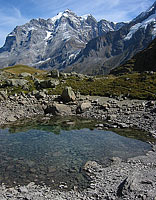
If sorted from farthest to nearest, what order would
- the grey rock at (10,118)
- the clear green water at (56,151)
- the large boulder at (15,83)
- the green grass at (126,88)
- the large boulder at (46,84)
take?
the large boulder at (15,83) → the large boulder at (46,84) → the green grass at (126,88) → the grey rock at (10,118) → the clear green water at (56,151)

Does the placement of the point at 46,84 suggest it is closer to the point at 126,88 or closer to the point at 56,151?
the point at 126,88

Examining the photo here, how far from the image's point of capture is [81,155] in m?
24.4

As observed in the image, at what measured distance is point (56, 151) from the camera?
25.8 meters

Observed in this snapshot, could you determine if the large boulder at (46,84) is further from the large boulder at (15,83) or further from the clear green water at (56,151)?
the clear green water at (56,151)

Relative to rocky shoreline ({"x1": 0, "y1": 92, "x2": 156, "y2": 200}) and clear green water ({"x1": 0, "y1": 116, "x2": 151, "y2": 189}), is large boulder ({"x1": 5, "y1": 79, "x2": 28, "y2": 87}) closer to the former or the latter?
rocky shoreline ({"x1": 0, "y1": 92, "x2": 156, "y2": 200})

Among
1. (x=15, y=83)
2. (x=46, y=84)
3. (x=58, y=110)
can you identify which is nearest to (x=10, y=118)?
(x=58, y=110)

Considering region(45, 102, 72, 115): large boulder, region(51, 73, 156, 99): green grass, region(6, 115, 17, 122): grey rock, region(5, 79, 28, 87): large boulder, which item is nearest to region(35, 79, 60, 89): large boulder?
region(51, 73, 156, 99): green grass

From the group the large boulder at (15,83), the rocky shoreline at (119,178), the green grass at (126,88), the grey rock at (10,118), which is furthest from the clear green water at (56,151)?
the large boulder at (15,83)

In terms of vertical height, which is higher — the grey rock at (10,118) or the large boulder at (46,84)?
the large boulder at (46,84)

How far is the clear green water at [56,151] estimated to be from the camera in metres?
19.6

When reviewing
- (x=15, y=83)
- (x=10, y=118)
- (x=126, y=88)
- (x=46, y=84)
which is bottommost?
(x=10, y=118)

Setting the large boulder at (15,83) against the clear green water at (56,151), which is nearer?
the clear green water at (56,151)

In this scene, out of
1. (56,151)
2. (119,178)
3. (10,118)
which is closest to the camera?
(119,178)

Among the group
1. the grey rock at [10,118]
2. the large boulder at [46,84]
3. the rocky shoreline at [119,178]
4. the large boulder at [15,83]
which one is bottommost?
the rocky shoreline at [119,178]
